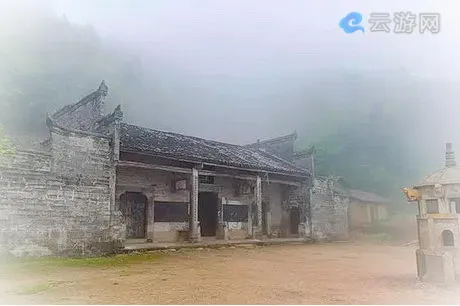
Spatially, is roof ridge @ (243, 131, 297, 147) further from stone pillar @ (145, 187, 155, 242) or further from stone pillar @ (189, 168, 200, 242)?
stone pillar @ (145, 187, 155, 242)

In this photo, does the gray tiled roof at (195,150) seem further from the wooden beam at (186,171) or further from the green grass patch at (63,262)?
the green grass patch at (63,262)

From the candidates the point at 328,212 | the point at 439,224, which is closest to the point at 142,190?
the point at 328,212

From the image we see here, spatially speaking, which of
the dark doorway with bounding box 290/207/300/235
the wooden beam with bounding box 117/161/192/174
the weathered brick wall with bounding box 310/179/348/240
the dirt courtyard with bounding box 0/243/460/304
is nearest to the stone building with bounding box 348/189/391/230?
the weathered brick wall with bounding box 310/179/348/240

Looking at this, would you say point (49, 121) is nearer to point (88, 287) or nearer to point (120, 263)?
point (120, 263)

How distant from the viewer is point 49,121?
748 centimetres

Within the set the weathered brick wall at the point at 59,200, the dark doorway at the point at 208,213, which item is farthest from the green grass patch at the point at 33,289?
the dark doorway at the point at 208,213

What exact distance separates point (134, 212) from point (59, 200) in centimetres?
318

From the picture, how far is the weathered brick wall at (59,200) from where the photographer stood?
6.64m

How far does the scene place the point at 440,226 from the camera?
495cm

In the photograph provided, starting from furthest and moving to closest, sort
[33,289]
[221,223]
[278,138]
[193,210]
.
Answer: [278,138] → [221,223] → [193,210] → [33,289]

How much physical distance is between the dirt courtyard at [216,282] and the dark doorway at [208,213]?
176 inches

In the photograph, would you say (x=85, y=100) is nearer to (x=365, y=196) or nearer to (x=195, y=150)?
(x=195, y=150)

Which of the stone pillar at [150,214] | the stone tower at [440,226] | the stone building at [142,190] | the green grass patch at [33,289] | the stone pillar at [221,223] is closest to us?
the green grass patch at [33,289]

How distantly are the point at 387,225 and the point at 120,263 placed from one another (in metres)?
9.93
